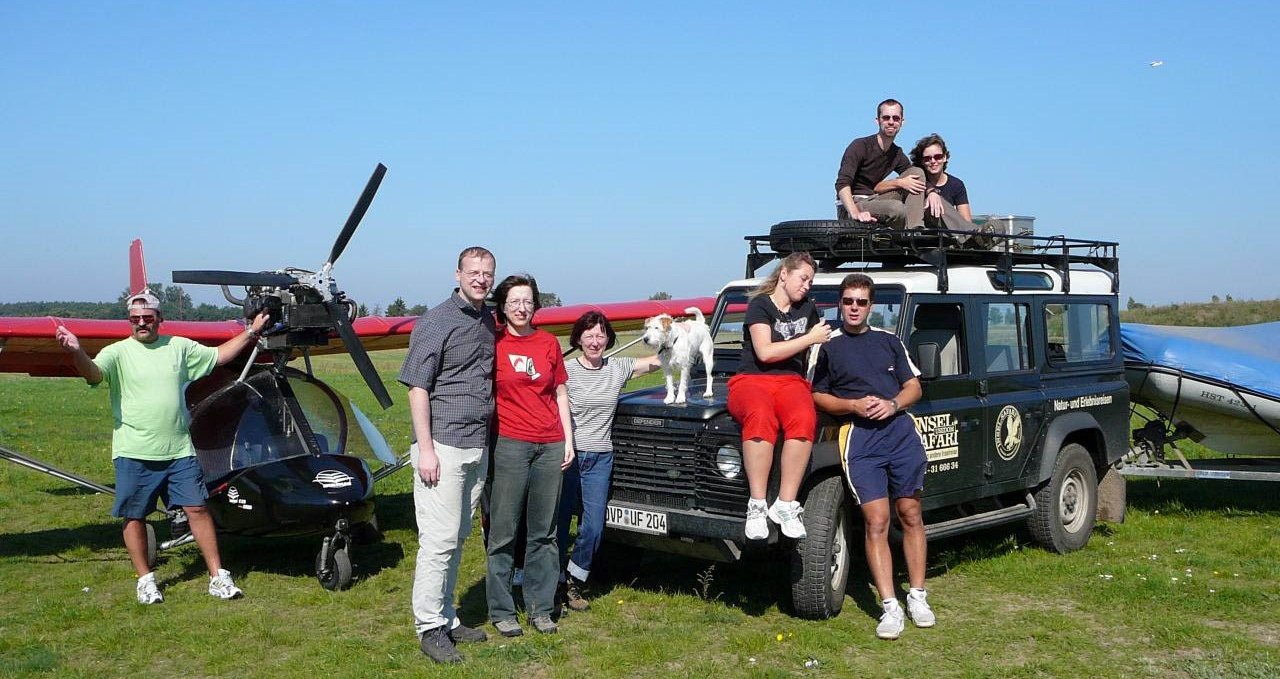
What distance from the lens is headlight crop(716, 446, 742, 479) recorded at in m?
5.94

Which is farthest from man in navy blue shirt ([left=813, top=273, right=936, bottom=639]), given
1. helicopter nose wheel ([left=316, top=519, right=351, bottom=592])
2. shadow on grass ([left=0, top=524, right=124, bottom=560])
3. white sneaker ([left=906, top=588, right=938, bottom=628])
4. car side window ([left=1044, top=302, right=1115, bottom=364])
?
shadow on grass ([left=0, top=524, right=124, bottom=560])

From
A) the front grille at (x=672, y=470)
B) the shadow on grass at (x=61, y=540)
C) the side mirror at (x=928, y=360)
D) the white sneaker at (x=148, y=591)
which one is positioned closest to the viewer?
the front grille at (x=672, y=470)

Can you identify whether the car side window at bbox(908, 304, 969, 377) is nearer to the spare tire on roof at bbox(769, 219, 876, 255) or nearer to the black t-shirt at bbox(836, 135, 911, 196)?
the spare tire on roof at bbox(769, 219, 876, 255)

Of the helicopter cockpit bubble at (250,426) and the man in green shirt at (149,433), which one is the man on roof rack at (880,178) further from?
the man in green shirt at (149,433)

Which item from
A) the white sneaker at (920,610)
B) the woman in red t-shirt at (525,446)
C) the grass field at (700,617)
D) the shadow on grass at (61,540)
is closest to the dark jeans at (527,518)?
the woman in red t-shirt at (525,446)

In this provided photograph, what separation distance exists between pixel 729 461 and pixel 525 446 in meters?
1.19

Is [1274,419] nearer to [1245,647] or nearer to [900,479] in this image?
[1245,647]

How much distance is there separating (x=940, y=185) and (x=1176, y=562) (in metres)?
3.34

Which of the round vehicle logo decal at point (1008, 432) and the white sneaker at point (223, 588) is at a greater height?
the round vehicle logo decal at point (1008, 432)

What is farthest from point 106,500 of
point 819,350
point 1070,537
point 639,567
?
point 1070,537

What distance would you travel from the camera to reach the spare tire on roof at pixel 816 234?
287 inches

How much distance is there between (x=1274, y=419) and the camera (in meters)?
9.04

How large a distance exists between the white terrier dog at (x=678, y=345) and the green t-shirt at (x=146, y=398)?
3.28 meters

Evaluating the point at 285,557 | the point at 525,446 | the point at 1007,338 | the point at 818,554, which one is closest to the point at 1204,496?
the point at 1007,338
